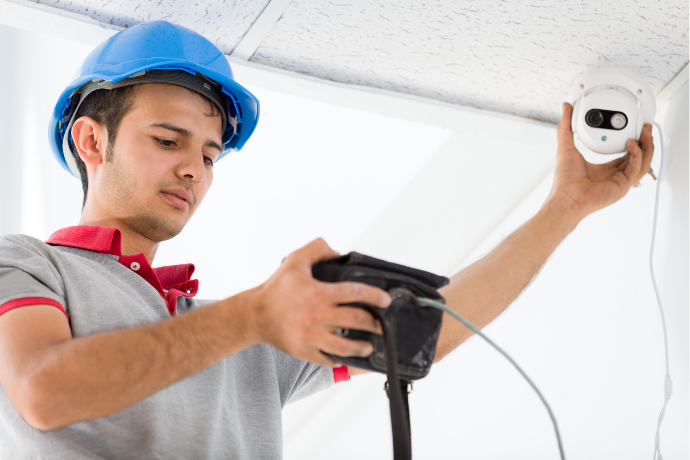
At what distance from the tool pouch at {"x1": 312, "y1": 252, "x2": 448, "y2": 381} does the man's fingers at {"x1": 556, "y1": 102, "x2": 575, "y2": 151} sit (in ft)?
2.91

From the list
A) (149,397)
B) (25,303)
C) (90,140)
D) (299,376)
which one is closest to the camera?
(25,303)

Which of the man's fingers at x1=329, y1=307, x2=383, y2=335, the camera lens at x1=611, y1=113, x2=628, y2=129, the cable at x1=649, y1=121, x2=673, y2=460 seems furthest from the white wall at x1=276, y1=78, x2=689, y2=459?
the man's fingers at x1=329, y1=307, x2=383, y2=335

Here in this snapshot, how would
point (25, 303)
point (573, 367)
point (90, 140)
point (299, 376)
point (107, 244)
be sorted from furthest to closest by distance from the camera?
point (573, 367) < point (90, 140) < point (299, 376) < point (107, 244) < point (25, 303)

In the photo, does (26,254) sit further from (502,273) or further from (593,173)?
(593,173)

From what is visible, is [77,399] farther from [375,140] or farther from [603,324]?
[375,140]

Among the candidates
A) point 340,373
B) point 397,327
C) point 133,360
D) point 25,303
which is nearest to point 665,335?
point 340,373

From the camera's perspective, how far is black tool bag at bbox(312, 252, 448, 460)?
0.87m

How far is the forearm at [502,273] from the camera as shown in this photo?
1454 millimetres

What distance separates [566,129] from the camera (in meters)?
1.66

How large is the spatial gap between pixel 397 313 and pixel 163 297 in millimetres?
671

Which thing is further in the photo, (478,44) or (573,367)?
(573,367)

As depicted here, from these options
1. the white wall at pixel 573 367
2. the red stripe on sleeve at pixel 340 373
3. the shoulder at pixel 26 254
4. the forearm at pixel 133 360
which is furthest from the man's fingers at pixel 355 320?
the white wall at pixel 573 367

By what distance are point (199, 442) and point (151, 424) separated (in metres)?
0.09

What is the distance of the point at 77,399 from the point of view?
93cm
